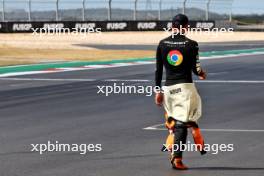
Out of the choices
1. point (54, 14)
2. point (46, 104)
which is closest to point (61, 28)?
point (54, 14)

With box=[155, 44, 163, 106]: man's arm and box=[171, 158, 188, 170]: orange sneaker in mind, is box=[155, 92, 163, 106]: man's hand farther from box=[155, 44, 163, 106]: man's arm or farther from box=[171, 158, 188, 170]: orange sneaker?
box=[171, 158, 188, 170]: orange sneaker

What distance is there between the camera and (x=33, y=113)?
44.5 feet

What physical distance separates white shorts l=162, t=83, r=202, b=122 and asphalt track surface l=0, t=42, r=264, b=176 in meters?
0.59

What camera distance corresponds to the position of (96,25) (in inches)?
2271

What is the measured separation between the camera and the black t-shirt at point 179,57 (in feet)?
26.3

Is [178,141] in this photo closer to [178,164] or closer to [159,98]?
[178,164]

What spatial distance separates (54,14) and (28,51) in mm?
19193

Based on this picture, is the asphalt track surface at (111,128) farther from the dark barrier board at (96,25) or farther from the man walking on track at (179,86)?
the dark barrier board at (96,25)

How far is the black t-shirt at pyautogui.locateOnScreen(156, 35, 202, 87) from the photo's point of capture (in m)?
8.01

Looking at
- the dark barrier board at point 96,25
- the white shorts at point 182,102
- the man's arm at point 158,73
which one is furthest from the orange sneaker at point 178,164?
the dark barrier board at point 96,25

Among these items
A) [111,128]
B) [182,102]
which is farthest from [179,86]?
[111,128]

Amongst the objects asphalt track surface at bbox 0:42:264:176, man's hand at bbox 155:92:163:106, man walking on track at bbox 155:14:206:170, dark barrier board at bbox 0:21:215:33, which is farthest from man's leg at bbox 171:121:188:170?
dark barrier board at bbox 0:21:215:33

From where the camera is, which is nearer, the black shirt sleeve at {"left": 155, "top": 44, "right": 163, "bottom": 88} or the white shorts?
the white shorts

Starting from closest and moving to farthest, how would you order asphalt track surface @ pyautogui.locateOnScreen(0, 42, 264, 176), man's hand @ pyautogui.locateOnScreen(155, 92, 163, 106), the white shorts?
1. the white shorts
2. man's hand @ pyautogui.locateOnScreen(155, 92, 163, 106)
3. asphalt track surface @ pyautogui.locateOnScreen(0, 42, 264, 176)
